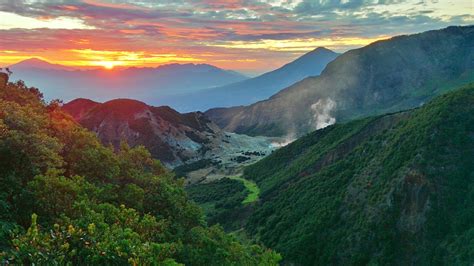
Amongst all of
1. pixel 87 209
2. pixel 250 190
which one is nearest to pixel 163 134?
pixel 250 190

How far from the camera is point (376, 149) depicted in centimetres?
6338

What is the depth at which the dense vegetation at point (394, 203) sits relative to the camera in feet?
147

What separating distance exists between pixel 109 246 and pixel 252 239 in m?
49.3

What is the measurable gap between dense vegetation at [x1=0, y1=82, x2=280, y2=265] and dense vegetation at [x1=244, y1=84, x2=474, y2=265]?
84.7 ft

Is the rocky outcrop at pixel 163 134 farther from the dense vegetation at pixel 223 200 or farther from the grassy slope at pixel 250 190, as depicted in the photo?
the dense vegetation at pixel 223 200

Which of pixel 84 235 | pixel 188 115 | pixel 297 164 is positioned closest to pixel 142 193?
pixel 84 235

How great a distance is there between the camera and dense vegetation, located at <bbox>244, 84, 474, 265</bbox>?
44.8m

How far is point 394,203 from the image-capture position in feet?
160

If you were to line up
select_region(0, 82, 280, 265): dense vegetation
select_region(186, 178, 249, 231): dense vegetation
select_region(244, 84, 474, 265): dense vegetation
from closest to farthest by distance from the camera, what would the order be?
select_region(0, 82, 280, 265): dense vegetation < select_region(244, 84, 474, 265): dense vegetation < select_region(186, 178, 249, 231): dense vegetation

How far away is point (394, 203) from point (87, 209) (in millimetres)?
41076

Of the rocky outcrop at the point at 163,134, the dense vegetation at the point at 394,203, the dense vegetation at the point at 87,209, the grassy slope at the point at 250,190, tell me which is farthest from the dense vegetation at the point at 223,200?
the dense vegetation at the point at 87,209

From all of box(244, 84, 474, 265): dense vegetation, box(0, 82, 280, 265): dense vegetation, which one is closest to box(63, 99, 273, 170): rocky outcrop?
box(244, 84, 474, 265): dense vegetation

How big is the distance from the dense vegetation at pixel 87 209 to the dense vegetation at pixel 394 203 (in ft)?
84.7

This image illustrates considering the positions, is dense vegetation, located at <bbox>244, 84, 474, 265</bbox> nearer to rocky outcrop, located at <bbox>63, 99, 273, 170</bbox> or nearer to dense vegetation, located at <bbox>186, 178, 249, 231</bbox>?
dense vegetation, located at <bbox>186, 178, 249, 231</bbox>
